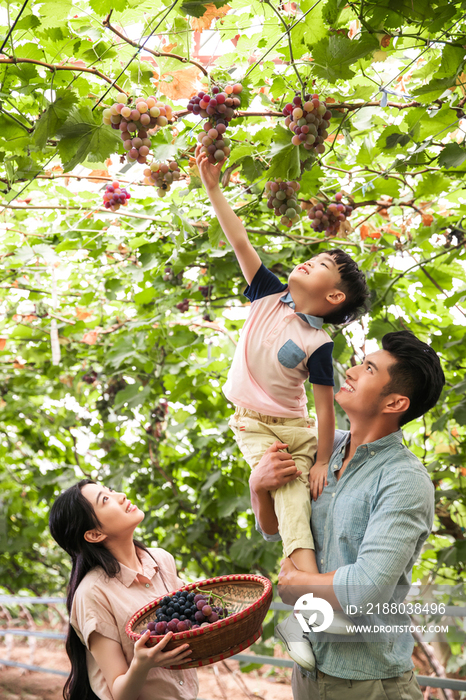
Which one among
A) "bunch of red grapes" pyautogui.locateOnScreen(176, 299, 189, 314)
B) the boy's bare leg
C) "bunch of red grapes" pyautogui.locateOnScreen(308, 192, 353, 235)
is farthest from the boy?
"bunch of red grapes" pyautogui.locateOnScreen(176, 299, 189, 314)

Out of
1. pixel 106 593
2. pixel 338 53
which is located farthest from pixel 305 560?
pixel 338 53

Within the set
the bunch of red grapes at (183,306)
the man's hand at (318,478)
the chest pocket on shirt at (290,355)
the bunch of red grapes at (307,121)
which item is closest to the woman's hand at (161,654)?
the man's hand at (318,478)

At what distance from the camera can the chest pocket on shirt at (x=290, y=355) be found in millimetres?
1526

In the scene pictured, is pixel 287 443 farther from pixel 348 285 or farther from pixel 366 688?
pixel 366 688

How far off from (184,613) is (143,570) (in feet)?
1.47

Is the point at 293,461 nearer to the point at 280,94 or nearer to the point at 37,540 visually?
the point at 280,94

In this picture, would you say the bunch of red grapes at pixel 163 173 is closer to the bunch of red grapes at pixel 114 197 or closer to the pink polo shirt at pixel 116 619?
the bunch of red grapes at pixel 114 197

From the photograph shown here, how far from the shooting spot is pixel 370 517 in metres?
1.24

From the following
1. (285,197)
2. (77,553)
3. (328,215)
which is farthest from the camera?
(328,215)

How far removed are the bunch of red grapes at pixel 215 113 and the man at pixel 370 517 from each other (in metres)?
0.66

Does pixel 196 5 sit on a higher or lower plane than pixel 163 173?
higher

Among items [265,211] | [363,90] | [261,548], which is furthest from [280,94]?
[261,548]

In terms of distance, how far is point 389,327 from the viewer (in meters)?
2.48

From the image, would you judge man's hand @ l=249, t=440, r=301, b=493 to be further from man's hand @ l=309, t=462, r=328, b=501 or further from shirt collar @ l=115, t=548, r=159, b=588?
shirt collar @ l=115, t=548, r=159, b=588
